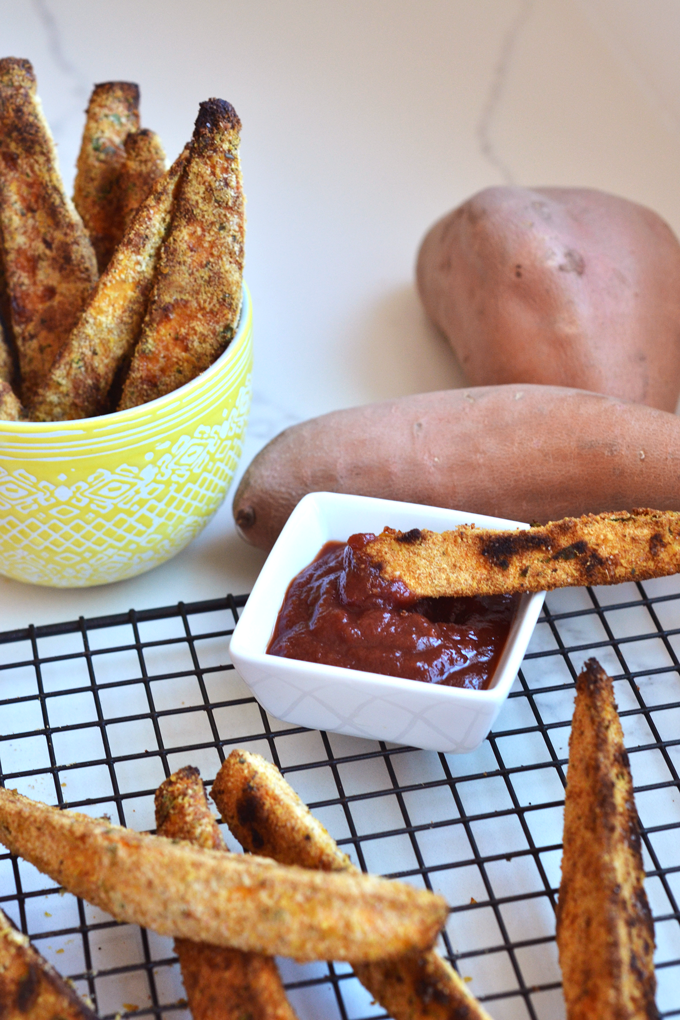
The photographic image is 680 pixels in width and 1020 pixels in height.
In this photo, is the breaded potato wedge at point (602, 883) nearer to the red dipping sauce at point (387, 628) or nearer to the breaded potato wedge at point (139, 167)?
the red dipping sauce at point (387, 628)

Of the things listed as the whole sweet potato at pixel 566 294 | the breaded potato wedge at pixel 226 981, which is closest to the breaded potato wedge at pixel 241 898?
the breaded potato wedge at pixel 226 981

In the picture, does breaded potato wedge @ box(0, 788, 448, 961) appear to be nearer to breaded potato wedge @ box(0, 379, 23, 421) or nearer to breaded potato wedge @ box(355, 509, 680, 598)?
breaded potato wedge @ box(355, 509, 680, 598)

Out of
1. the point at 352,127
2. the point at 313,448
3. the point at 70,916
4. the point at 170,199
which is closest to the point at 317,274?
the point at 352,127

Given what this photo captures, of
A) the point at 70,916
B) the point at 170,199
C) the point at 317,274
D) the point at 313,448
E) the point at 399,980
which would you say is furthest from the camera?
the point at 317,274

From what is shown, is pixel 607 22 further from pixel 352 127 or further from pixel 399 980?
pixel 399 980

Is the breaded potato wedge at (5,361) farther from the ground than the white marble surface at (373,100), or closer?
closer

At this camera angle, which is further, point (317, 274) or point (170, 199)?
point (317, 274)
